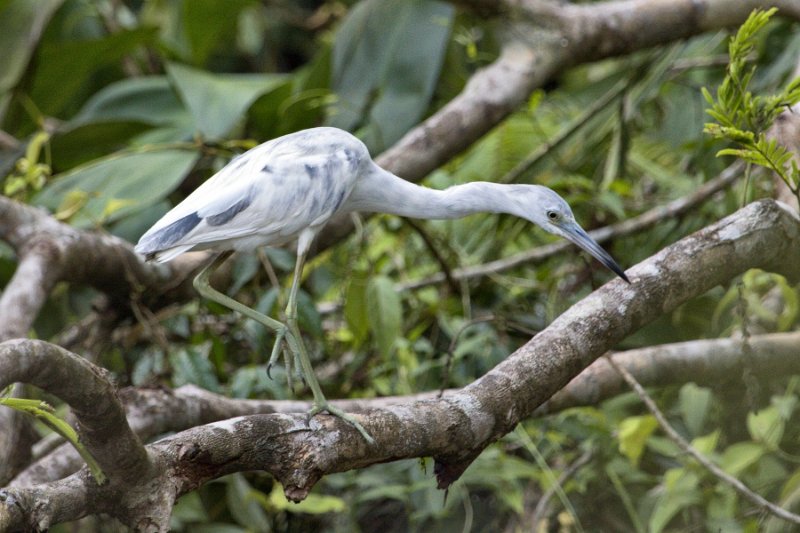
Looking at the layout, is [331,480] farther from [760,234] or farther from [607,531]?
[760,234]

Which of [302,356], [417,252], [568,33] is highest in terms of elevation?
[568,33]

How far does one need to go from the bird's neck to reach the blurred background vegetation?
49 centimetres

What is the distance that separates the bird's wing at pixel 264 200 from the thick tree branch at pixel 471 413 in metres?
0.53

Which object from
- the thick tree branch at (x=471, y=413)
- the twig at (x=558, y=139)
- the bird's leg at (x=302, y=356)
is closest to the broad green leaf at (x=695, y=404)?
the thick tree branch at (x=471, y=413)

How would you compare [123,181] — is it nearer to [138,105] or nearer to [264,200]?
[138,105]

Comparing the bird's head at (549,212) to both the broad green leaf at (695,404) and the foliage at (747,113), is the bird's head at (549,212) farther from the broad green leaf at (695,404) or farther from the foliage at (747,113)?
the broad green leaf at (695,404)

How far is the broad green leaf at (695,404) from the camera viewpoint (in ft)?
10.4

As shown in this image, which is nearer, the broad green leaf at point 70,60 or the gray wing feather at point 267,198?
the gray wing feather at point 267,198

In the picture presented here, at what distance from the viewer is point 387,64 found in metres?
4.41

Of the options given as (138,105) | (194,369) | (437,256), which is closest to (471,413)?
(194,369)

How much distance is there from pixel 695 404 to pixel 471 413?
1463 millimetres

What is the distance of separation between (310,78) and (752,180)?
222 cm

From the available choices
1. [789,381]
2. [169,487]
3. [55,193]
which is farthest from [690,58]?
[169,487]

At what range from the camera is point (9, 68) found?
4379 millimetres
